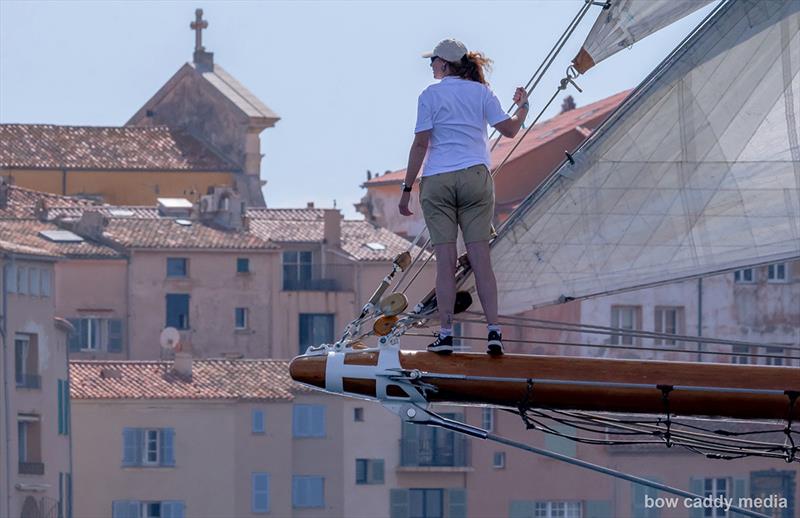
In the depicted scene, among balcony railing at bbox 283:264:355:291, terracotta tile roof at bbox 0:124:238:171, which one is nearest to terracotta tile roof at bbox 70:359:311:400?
balcony railing at bbox 283:264:355:291

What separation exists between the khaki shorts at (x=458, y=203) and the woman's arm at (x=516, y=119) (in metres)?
0.28

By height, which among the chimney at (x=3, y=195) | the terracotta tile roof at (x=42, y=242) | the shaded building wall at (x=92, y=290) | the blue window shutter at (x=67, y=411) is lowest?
the blue window shutter at (x=67, y=411)

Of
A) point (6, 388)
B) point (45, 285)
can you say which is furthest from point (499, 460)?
point (6, 388)

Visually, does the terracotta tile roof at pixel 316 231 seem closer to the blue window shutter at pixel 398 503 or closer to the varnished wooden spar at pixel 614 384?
the blue window shutter at pixel 398 503

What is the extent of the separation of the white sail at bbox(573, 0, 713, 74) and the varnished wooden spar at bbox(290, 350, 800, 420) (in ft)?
6.05

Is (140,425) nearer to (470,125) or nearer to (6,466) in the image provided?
(6,466)

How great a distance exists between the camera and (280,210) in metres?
85.1

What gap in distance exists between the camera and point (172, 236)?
3073 inches

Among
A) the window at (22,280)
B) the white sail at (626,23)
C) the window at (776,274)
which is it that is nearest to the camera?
the white sail at (626,23)

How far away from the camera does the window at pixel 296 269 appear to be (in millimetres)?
79438

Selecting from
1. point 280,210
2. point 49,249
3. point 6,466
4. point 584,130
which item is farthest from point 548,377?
point 280,210

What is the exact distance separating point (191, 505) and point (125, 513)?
1.93 meters

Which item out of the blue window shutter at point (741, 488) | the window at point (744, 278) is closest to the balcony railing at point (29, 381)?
the blue window shutter at point (741, 488)

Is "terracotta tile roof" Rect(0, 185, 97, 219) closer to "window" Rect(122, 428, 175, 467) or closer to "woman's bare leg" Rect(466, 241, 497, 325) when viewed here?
"window" Rect(122, 428, 175, 467)
